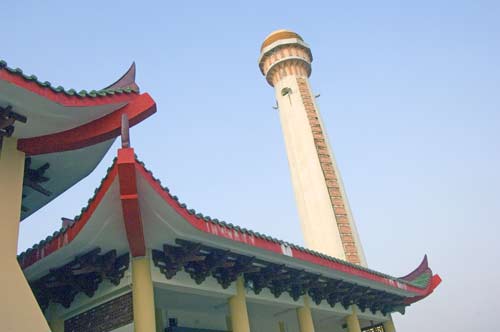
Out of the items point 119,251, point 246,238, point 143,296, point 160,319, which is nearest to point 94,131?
point 119,251

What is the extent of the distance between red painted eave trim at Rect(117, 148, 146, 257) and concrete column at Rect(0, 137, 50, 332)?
5.45 feet

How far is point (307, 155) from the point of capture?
1115 inches

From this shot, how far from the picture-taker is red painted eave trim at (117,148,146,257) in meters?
6.95

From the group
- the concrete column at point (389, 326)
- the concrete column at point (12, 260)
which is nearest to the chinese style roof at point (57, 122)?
the concrete column at point (12, 260)

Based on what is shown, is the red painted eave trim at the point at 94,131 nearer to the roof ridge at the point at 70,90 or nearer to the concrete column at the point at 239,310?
the roof ridge at the point at 70,90

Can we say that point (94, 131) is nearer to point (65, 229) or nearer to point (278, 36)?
point (65, 229)

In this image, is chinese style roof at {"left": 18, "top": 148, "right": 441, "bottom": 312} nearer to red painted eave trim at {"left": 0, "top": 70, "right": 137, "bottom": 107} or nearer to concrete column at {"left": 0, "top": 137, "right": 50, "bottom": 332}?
concrete column at {"left": 0, "top": 137, "right": 50, "bottom": 332}

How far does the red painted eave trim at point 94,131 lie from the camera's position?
8.14 metres

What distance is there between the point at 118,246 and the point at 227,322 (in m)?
4.48

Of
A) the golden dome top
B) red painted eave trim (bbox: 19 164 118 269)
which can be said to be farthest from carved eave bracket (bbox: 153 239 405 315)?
the golden dome top

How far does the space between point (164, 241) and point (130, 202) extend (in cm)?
141

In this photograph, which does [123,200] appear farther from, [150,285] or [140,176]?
[150,285]

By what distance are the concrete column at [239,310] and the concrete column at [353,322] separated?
15.8ft

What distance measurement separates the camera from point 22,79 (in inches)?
275
